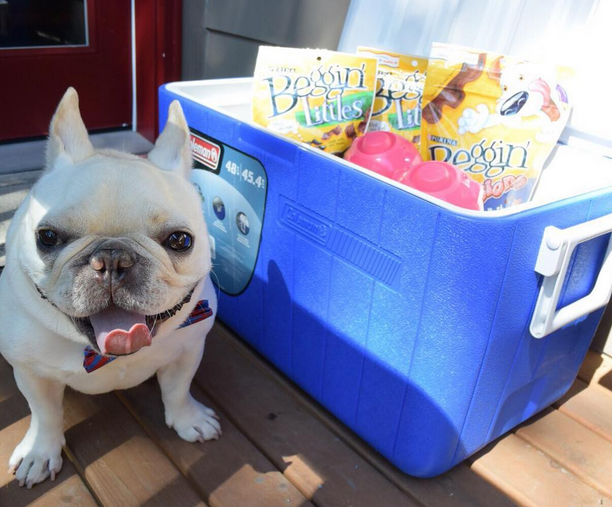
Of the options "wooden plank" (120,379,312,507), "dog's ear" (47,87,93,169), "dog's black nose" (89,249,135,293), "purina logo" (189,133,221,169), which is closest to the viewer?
"dog's black nose" (89,249,135,293)

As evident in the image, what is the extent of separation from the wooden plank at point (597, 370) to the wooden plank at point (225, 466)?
28.3 inches

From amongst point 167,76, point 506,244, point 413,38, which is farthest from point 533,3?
point 167,76

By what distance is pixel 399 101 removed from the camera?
125 centimetres

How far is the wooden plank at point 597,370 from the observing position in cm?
129

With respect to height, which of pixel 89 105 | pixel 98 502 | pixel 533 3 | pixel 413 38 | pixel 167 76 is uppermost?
pixel 533 3

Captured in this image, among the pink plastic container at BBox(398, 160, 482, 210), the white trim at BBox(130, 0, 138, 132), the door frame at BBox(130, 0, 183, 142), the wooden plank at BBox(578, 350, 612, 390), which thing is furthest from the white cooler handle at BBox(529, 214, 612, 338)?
the white trim at BBox(130, 0, 138, 132)

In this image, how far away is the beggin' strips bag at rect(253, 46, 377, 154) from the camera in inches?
44.0

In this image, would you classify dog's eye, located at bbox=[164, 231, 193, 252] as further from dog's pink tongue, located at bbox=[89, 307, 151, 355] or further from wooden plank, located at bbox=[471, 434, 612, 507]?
wooden plank, located at bbox=[471, 434, 612, 507]

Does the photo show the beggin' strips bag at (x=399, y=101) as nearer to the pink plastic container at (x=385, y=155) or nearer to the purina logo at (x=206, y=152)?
the pink plastic container at (x=385, y=155)

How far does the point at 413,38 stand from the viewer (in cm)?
137

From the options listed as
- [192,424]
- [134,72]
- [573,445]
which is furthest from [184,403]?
[134,72]

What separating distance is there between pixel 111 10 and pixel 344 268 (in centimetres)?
170

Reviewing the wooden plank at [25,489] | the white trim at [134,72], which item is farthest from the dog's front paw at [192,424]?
the white trim at [134,72]

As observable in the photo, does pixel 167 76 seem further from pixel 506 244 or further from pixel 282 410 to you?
pixel 506 244
